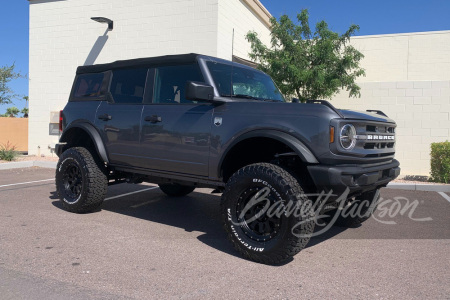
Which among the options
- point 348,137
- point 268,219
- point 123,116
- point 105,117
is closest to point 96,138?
point 105,117

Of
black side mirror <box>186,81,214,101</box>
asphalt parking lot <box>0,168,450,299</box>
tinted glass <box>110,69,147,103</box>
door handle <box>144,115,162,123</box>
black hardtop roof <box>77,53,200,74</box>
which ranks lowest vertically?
asphalt parking lot <box>0,168,450,299</box>

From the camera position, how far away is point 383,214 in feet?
20.3

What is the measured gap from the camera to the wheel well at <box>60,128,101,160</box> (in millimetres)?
6000

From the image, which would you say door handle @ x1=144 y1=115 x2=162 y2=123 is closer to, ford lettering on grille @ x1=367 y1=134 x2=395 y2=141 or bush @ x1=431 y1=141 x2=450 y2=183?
ford lettering on grille @ x1=367 y1=134 x2=395 y2=141

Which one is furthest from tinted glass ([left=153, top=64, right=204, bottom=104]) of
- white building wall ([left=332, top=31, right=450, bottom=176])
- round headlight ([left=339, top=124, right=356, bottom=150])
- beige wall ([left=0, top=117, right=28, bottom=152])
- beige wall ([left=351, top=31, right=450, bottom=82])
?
beige wall ([left=0, top=117, right=28, bottom=152])

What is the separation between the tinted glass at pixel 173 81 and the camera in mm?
4758

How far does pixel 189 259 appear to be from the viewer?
3.90m

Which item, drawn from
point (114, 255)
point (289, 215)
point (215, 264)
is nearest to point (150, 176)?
point (114, 255)

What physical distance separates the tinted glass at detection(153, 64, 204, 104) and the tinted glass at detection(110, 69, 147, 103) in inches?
10.7

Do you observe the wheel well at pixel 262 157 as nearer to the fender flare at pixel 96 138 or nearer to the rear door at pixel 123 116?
the rear door at pixel 123 116

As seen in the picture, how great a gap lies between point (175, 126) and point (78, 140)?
2.30m

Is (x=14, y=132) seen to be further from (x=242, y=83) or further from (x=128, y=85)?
(x=242, y=83)

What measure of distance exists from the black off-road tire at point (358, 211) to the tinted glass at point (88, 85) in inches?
155

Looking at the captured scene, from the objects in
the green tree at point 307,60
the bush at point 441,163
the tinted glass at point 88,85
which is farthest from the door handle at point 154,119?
the bush at point 441,163
